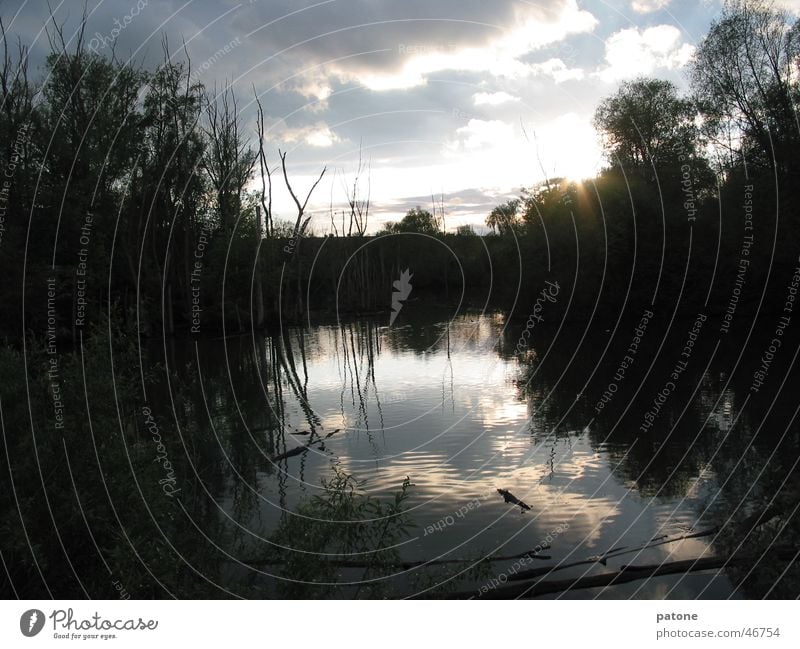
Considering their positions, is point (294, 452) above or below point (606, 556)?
below

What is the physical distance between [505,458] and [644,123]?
138 ft

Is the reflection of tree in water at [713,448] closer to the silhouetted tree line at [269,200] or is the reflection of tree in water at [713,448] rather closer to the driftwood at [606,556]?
the driftwood at [606,556]

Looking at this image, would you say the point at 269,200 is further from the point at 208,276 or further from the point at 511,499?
the point at 511,499

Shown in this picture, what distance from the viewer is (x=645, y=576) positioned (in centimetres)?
789

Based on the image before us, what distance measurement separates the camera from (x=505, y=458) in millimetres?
13172

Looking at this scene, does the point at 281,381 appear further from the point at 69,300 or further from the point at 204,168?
the point at 204,168

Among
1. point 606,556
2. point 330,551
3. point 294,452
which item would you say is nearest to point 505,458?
point 294,452

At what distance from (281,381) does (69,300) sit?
51.4 feet

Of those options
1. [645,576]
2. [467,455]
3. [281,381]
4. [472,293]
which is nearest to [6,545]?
[645,576]

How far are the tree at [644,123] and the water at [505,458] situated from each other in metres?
24.1

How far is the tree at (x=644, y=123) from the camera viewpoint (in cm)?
→ 4569

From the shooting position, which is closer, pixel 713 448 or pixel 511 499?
pixel 511 499

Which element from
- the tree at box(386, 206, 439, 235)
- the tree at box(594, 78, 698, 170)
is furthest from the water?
the tree at box(386, 206, 439, 235)

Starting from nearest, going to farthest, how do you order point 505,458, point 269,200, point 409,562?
point 409,562
point 505,458
point 269,200
